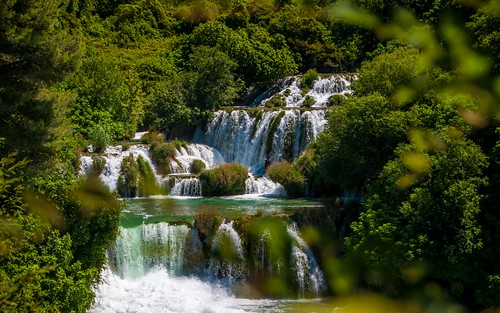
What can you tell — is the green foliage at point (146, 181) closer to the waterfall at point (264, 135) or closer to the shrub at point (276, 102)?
the waterfall at point (264, 135)

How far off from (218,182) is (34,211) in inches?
427

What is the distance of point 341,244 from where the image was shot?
15.9 meters

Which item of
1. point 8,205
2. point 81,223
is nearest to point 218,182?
point 81,223

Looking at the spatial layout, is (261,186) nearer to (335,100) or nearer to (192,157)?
(192,157)

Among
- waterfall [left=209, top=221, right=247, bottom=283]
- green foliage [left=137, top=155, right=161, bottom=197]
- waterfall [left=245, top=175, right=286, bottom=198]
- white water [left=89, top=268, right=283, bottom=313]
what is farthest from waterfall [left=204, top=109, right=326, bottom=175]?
white water [left=89, top=268, right=283, bottom=313]

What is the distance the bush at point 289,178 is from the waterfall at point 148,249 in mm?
6685

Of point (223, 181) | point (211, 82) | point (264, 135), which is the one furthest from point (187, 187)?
point (211, 82)

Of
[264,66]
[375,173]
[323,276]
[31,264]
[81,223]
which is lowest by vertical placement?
[323,276]

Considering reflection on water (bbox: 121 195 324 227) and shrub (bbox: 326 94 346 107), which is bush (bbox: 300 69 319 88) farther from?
reflection on water (bbox: 121 195 324 227)

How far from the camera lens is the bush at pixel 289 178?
69.3 ft

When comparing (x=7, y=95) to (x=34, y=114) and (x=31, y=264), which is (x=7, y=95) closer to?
(x=34, y=114)

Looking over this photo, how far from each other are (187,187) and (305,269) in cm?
834

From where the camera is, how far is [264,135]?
25453mm

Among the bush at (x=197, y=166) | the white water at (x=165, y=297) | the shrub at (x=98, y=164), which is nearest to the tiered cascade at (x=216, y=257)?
the white water at (x=165, y=297)
